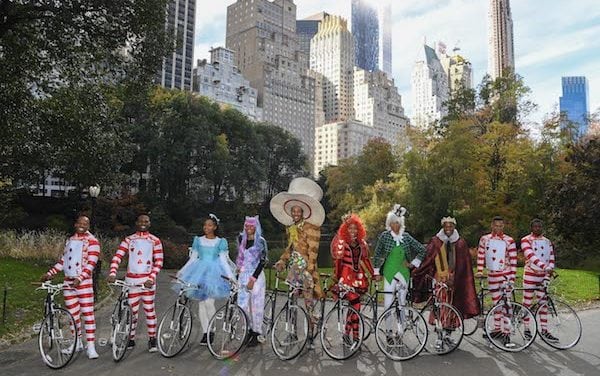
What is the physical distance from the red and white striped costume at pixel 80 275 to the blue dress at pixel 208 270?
50.2 inches

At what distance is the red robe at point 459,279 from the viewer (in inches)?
304

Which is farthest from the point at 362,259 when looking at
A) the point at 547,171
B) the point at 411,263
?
the point at 547,171

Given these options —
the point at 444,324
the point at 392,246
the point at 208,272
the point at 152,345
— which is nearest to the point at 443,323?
the point at 444,324

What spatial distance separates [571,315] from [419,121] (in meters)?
37.2

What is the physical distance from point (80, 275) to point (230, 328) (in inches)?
87.0

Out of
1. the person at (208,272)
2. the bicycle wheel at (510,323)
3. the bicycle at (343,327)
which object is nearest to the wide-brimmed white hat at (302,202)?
the person at (208,272)

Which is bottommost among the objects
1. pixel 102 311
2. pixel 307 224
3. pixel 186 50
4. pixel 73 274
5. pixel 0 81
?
pixel 102 311

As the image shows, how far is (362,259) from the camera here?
294 inches

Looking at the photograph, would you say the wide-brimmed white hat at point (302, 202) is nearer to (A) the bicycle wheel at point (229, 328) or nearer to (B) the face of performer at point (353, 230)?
(B) the face of performer at point (353, 230)

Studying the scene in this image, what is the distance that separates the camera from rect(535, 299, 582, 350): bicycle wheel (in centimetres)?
761

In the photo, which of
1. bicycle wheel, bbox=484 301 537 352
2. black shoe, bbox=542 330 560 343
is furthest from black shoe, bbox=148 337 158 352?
black shoe, bbox=542 330 560 343

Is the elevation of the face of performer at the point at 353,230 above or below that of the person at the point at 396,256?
above

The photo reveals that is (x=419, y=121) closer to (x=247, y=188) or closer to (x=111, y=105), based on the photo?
(x=247, y=188)

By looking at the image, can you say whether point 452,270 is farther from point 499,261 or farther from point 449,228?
point 499,261
